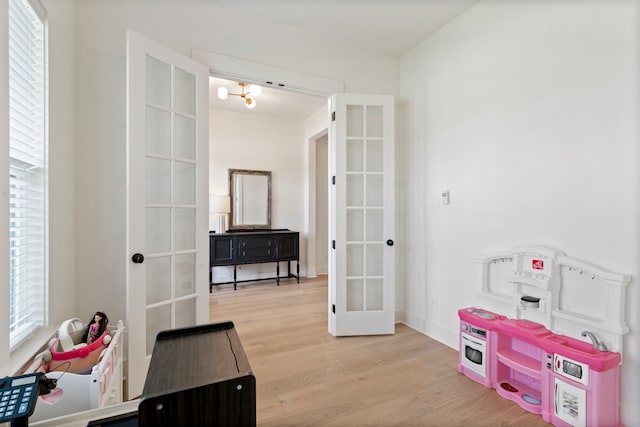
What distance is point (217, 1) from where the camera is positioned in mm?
2309

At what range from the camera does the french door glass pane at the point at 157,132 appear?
1.96m

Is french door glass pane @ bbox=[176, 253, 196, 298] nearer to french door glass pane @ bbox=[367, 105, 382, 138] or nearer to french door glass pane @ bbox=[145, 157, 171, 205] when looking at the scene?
french door glass pane @ bbox=[145, 157, 171, 205]

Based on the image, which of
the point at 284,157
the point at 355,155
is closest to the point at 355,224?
the point at 355,155

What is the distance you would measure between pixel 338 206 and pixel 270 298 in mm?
1948

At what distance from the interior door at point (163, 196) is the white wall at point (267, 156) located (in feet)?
9.09

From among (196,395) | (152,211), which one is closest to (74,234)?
(152,211)

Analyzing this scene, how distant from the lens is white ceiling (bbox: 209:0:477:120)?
7.75 ft

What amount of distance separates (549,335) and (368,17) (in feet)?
8.91

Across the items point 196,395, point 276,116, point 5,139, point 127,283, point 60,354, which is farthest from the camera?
point 276,116

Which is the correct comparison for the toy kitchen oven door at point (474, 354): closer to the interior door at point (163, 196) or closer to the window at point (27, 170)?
the interior door at point (163, 196)

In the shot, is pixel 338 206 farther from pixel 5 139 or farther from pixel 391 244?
pixel 5 139

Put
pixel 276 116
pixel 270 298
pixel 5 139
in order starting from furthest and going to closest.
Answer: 1. pixel 276 116
2. pixel 270 298
3. pixel 5 139

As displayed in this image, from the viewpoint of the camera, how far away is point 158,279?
2.01 metres

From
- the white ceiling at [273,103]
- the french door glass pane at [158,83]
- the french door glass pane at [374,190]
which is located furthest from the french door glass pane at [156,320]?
the white ceiling at [273,103]
